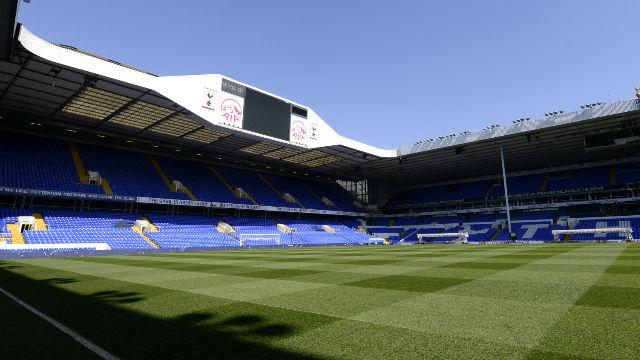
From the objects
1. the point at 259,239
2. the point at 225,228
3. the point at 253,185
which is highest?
the point at 253,185

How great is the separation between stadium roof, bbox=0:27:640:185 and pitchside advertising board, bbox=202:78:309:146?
313mm

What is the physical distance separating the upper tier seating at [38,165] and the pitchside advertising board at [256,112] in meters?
13.8

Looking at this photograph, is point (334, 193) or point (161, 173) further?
point (334, 193)

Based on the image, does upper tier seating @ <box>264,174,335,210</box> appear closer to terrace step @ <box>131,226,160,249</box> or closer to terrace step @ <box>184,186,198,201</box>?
terrace step @ <box>184,186,198,201</box>

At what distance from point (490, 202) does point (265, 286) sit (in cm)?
4716

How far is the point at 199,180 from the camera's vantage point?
4150 cm

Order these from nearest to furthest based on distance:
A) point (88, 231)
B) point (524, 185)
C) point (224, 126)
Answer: point (88, 231)
point (224, 126)
point (524, 185)

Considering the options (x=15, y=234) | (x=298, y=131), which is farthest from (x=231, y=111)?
(x=15, y=234)

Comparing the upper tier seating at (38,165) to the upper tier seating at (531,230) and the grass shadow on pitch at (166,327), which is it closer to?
the grass shadow on pitch at (166,327)

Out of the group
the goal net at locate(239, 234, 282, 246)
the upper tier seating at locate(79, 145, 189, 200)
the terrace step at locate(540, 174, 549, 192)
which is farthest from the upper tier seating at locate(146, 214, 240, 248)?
the terrace step at locate(540, 174, 549, 192)

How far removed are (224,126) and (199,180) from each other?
14950 millimetres

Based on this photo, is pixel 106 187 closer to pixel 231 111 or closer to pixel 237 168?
pixel 231 111

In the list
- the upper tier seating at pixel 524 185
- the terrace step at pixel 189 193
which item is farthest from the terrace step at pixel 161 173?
the upper tier seating at pixel 524 185

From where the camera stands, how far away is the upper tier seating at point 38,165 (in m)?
28.1
